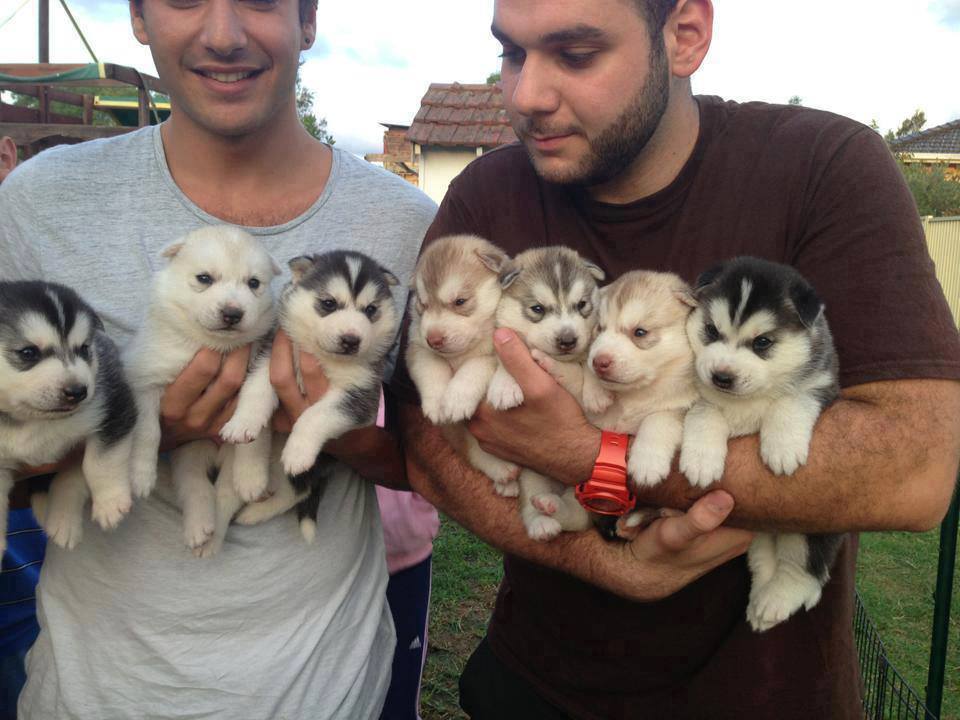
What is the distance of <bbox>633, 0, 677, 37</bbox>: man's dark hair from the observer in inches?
111

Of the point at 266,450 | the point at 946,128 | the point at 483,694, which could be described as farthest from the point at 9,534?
the point at 946,128

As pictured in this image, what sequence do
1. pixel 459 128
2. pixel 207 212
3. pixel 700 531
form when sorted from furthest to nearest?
pixel 459 128 → pixel 207 212 → pixel 700 531

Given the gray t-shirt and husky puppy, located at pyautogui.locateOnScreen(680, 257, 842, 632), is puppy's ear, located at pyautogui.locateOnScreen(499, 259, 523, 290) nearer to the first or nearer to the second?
the gray t-shirt

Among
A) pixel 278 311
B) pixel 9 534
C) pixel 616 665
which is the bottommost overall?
pixel 9 534

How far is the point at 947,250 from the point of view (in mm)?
18000

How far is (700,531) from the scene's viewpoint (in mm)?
2475

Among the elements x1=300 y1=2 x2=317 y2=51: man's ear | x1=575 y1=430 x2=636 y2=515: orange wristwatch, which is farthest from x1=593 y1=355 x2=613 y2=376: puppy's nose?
x1=300 y1=2 x2=317 y2=51: man's ear

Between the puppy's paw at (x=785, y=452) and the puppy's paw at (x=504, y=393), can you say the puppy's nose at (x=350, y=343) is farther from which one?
the puppy's paw at (x=785, y=452)

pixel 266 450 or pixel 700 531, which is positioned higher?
pixel 700 531

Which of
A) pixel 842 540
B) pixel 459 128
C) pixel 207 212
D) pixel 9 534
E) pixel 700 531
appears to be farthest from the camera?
pixel 459 128

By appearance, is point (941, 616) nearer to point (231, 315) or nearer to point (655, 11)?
point (655, 11)

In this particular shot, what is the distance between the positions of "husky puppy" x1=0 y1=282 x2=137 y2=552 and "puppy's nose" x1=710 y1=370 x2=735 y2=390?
7.63 ft

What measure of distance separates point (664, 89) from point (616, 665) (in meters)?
2.31

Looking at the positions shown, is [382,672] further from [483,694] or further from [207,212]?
[207,212]
